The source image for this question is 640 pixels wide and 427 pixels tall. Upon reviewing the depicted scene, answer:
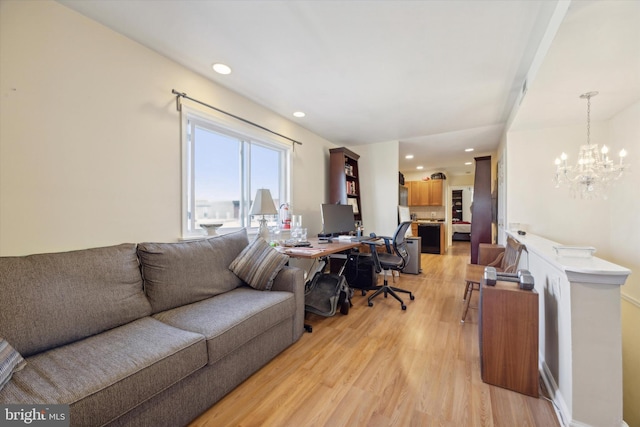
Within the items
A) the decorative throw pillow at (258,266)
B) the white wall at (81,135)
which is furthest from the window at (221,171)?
the decorative throw pillow at (258,266)

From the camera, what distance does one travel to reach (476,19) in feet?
5.64

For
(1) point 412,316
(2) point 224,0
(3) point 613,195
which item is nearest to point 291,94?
(2) point 224,0

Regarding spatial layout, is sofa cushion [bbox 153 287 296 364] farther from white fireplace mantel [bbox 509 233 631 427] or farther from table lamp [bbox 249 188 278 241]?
white fireplace mantel [bbox 509 233 631 427]

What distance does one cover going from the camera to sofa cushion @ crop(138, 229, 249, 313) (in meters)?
1.74

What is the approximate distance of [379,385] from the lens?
165cm

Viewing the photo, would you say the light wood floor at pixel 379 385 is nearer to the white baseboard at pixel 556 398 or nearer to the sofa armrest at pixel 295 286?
the white baseboard at pixel 556 398

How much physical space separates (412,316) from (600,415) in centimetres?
152

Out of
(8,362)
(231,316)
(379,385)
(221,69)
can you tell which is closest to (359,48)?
(221,69)

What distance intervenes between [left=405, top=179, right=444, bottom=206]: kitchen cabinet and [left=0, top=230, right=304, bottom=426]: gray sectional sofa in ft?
22.0

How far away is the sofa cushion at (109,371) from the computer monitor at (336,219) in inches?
91.6

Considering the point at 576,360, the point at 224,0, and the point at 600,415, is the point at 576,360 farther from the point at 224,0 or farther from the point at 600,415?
the point at 224,0

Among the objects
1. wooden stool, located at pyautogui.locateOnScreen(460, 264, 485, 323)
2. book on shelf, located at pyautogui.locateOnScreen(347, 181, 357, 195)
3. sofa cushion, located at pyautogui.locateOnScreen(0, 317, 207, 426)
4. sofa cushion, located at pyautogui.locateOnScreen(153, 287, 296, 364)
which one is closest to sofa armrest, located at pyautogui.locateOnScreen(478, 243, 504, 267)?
wooden stool, located at pyautogui.locateOnScreen(460, 264, 485, 323)
